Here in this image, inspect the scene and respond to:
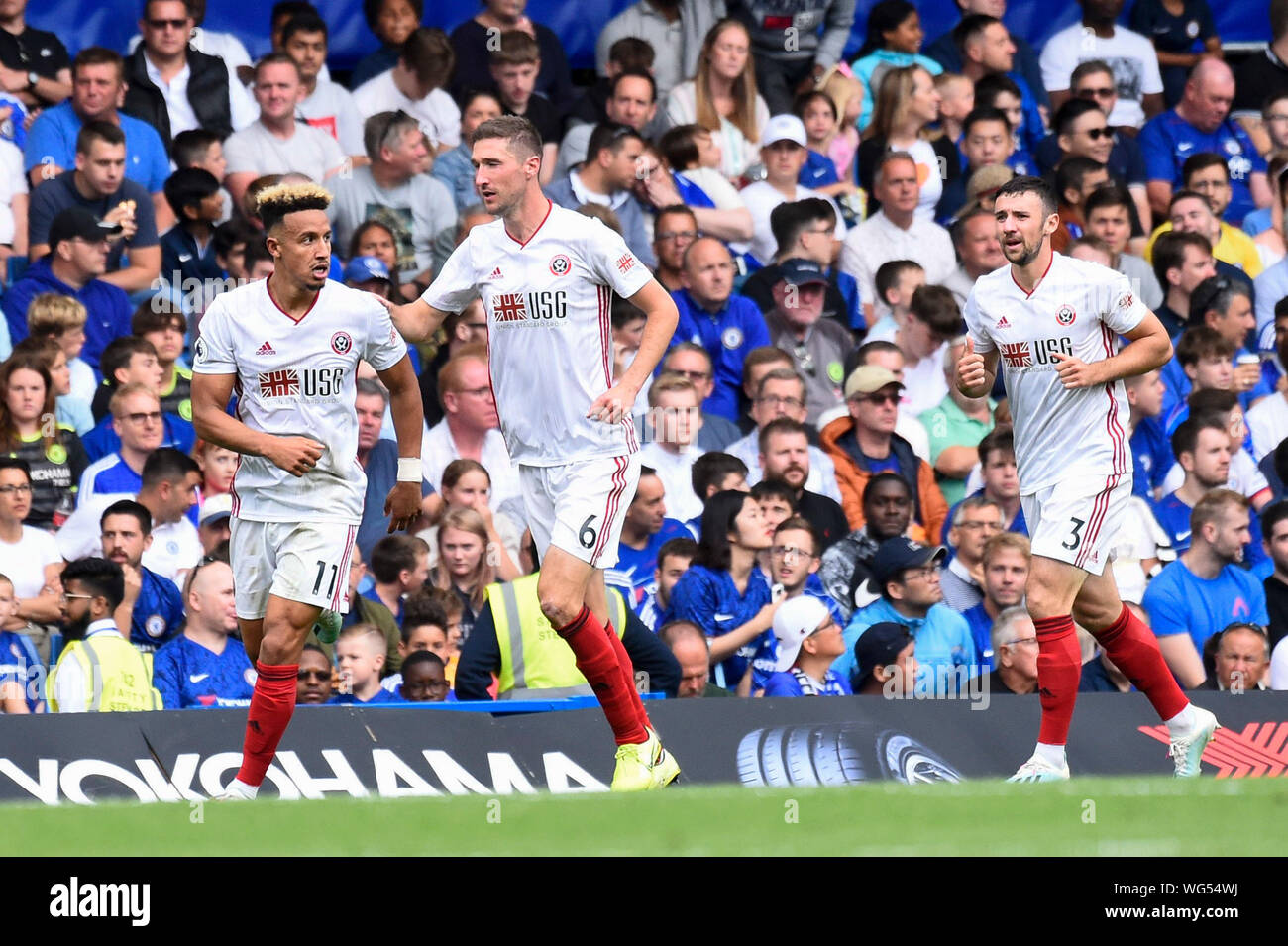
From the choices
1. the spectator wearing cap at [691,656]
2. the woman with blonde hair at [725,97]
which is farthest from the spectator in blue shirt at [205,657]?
the woman with blonde hair at [725,97]

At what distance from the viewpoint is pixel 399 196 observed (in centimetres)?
1274

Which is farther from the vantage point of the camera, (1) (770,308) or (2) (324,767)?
(1) (770,308)

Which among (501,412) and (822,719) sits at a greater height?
(501,412)

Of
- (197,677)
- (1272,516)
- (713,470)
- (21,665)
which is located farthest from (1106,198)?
(21,665)

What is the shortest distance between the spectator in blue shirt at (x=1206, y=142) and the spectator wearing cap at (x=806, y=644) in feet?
19.0

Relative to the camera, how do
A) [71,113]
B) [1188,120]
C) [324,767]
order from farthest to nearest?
[1188,120] → [71,113] → [324,767]

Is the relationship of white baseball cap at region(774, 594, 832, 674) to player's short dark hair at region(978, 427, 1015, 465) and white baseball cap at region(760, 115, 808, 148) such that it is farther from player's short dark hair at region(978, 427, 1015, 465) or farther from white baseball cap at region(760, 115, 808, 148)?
white baseball cap at region(760, 115, 808, 148)

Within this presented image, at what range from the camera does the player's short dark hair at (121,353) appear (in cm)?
1133

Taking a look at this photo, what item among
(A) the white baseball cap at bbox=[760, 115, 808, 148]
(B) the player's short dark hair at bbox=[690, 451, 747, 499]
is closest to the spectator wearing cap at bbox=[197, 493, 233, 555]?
(B) the player's short dark hair at bbox=[690, 451, 747, 499]

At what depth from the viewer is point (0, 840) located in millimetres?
6070

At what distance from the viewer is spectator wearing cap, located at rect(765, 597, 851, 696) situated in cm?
1045
